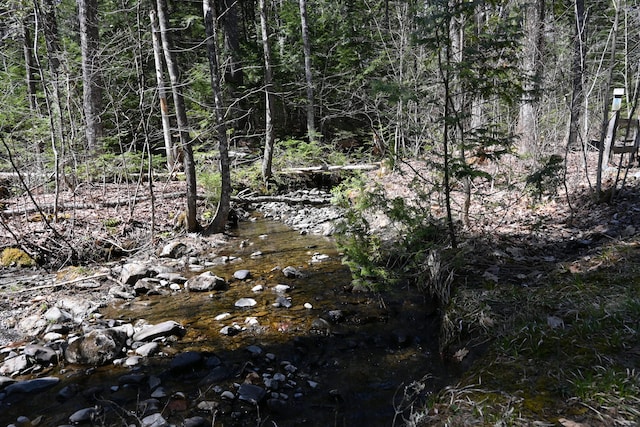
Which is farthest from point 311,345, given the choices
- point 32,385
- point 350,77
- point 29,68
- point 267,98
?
point 350,77

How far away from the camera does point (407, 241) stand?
18.0 feet

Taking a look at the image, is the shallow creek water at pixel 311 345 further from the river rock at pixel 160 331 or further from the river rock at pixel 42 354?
the river rock at pixel 42 354

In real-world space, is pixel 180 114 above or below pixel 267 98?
below

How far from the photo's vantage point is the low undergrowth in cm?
239

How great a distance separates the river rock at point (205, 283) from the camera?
641cm

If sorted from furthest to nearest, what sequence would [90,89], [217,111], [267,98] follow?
[267,98], [90,89], [217,111]

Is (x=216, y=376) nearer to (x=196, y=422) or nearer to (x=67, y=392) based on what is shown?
(x=196, y=422)

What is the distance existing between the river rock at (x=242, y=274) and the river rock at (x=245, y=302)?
0.90 meters

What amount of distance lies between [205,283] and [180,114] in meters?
3.91

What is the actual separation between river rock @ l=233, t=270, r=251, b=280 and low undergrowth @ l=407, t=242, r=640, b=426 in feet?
11.8

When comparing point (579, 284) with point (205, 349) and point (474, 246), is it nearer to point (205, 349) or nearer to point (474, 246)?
point (474, 246)

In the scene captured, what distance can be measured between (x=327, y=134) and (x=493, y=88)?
17.2 metres

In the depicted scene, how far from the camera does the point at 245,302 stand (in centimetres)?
590

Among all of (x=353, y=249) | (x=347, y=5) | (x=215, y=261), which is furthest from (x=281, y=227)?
(x=347, y=5)
